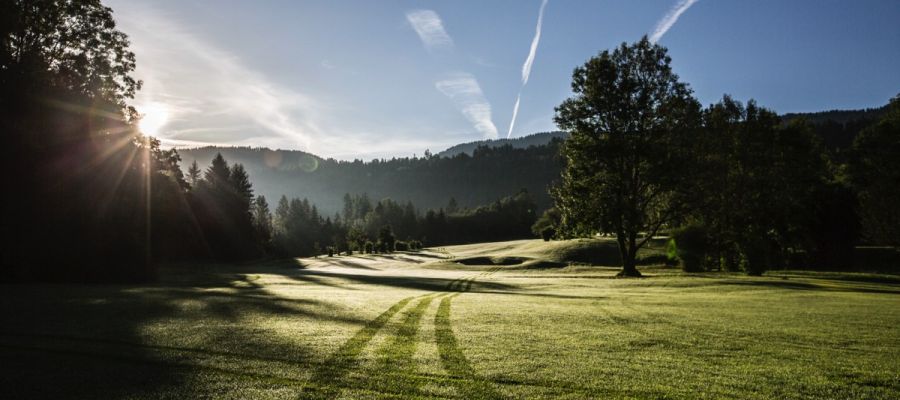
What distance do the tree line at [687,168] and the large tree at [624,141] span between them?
0.08m

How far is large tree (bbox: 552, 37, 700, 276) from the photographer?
34.2 meters

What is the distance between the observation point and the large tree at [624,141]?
112 ft

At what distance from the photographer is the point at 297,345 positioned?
7891mm

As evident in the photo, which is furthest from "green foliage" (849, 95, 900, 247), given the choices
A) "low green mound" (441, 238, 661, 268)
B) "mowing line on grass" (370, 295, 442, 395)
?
"mowing line on grass" (370, 295, 442, 395)

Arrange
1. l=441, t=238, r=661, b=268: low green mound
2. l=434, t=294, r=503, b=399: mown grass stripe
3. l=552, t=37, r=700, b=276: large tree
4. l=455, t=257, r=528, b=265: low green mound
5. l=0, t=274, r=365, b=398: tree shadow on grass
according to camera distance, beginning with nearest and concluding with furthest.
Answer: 1. l=434, t=294, r=503, b=399: mown grass stripe
2. l=0, t=274, r=365, b=398: tree shadow on grass
3. l=552, t=37, r=700, b=276: large tree
4. l=455, t=257, r=528, b=265: low green mound
5. l=441, t=238, r=661, b=268: low green mound

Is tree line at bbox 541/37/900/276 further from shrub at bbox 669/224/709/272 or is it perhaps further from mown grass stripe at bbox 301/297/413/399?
mown grass stripe at bbox 301/297/413/399

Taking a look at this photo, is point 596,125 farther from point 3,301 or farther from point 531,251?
point 3,301

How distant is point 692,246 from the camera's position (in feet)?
141

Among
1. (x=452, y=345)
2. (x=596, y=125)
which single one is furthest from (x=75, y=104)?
(x=596, y=125)

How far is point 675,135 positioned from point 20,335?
37.3 metres

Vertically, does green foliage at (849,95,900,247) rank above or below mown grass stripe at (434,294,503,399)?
above

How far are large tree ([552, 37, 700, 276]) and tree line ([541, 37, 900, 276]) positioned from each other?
8 cm

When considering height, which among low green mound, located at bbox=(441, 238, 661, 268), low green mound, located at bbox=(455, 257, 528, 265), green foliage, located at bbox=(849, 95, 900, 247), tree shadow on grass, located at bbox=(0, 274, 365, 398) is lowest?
low green mound, located at bbox=(455, 257, 528, 265)

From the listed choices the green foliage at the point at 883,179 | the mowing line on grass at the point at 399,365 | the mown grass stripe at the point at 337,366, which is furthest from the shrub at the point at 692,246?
the mown grass stripe at the point at 337,366
